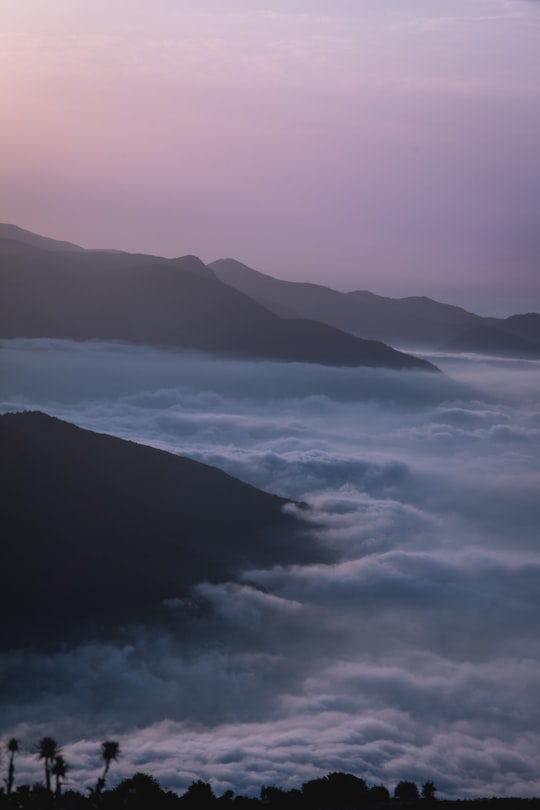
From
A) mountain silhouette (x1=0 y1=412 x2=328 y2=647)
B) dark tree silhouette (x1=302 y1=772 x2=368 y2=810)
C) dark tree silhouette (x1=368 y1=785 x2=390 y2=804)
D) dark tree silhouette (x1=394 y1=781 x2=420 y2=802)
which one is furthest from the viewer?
mountain silhouette (x1=0 y1=412 x2=328 y2=647)

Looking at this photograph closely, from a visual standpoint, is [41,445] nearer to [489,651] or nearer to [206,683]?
[206,683]

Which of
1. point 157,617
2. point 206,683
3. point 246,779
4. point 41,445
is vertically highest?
point 41,445

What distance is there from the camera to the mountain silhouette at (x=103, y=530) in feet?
420

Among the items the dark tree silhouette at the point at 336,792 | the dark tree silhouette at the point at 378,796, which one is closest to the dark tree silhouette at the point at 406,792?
the dark tree silhouette at the point at 378,796

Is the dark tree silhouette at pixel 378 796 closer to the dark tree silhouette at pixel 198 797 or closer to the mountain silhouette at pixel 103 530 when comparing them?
the dark tree silhouette at pixel 198 797

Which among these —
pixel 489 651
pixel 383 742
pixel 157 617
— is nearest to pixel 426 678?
pixel 489 651

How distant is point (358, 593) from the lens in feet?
602

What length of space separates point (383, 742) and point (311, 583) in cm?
6266

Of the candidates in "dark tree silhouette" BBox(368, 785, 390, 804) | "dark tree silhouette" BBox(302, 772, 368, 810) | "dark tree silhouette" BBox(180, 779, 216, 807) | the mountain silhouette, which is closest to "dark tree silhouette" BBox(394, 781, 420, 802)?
"dark tree silhouette" BBox(368, 785, 390, 804)

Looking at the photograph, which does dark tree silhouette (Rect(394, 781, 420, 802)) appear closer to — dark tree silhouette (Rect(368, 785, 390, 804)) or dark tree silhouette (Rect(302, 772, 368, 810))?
dark tree silhouette (Rect(368, 785, 390, 804))

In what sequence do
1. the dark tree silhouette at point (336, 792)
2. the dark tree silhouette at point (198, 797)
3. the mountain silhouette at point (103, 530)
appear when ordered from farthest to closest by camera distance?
the mountain silhouette at point (103, 530) < the dark tree silhouette at point (336, 792) < the dark tree silhouette at point (198, 797)

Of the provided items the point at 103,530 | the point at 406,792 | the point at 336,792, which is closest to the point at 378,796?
the point at 336,792

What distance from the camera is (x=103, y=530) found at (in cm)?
14175

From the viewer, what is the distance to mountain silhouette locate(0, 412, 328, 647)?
128 m
